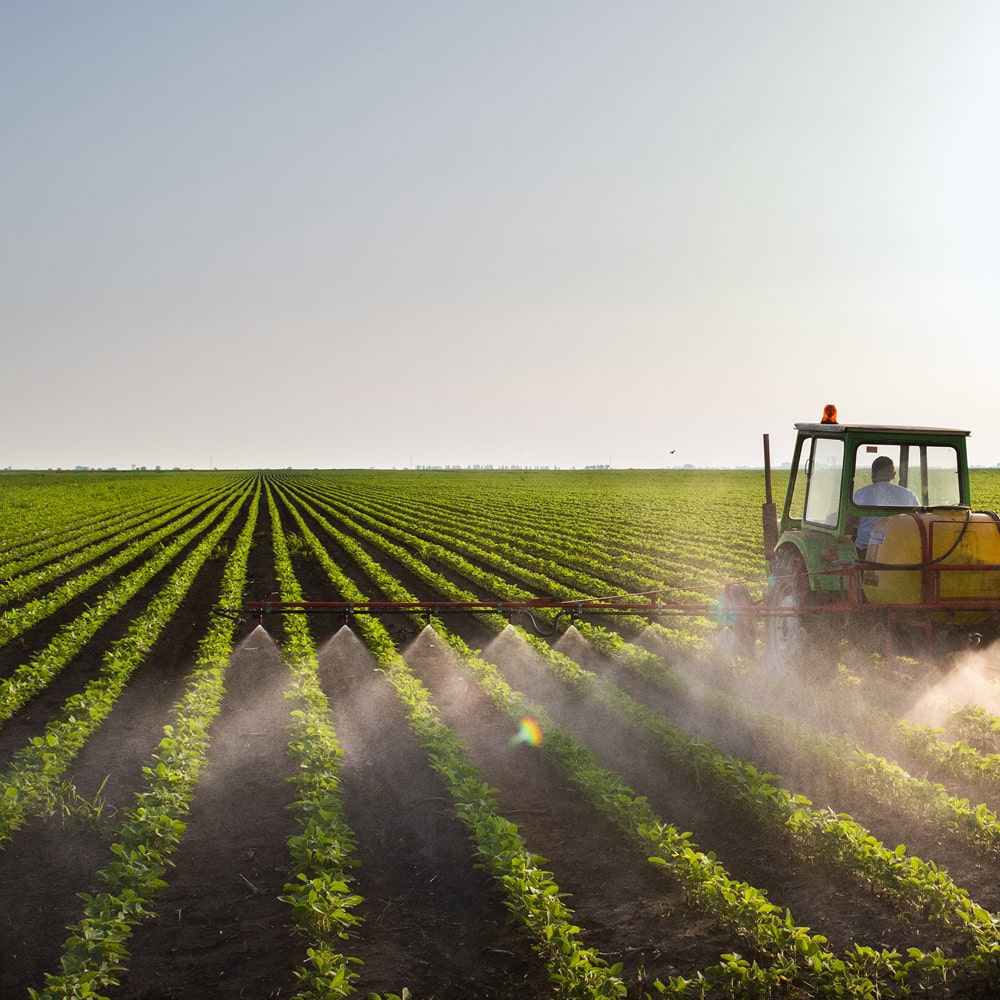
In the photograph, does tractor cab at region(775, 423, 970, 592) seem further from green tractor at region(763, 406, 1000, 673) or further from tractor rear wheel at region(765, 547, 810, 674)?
tractor rear wheel at region(765, 547, 810, 674)

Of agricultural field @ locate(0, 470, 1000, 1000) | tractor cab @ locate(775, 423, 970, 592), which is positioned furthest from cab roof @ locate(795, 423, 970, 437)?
agricultural field @ locate(0, 470, 1000, 1000)

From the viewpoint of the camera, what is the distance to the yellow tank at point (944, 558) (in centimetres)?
758

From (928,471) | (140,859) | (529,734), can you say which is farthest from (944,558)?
(140,859)

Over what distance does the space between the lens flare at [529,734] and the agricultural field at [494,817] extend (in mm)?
33

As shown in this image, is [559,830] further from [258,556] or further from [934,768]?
[258,556]

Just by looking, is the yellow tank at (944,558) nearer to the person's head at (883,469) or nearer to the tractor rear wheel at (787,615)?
the person's head at (883,469)

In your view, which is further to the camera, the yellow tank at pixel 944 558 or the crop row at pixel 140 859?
the yellow tank at pixel 944 558

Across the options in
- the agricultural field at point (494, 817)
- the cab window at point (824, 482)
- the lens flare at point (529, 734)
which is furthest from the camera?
the cab window at point (824, 482)

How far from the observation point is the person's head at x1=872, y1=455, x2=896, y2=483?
333 inches

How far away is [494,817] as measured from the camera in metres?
5.74

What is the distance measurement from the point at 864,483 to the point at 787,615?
157 centimetres

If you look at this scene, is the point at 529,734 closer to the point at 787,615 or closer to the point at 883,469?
the point at 787,615

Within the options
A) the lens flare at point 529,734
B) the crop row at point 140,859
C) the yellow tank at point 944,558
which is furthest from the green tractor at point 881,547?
the crop row at point 140,859

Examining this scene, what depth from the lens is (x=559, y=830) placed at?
20.0 feet
